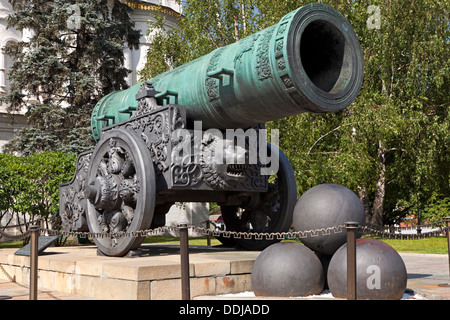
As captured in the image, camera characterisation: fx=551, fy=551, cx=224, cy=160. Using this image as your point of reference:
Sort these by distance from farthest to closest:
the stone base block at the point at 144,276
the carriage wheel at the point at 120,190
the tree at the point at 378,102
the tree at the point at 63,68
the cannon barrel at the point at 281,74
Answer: the tree at the point at 63,68
the tree at the point at 378,102
the carriage wheel at the point at 120,190
the stone base block at the point at 144,276
the cannon barrel at the point at 281,74

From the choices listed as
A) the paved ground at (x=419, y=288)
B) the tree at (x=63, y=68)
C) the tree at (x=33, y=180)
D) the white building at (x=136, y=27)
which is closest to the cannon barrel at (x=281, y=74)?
the paved ground at (x=419, y=288)

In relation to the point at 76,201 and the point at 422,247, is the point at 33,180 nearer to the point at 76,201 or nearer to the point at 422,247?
the point at 76,201

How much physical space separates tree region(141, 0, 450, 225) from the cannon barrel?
10.6 meters

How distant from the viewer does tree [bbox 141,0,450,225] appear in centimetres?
1673

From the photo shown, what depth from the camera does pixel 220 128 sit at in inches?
240

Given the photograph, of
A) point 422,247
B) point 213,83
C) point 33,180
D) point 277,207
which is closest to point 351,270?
point 213,83

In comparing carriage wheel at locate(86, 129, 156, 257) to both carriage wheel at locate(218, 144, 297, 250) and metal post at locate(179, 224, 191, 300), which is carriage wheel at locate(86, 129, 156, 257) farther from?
carriage wheel at locate(218, 144, 297, 250)

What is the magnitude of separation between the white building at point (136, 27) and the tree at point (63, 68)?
458cm

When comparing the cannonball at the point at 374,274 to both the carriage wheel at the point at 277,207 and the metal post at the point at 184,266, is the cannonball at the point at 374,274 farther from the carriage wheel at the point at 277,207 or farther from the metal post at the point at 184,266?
the carriage wheel at the point at 277,207

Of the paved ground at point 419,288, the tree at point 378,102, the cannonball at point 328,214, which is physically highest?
the tree at point 378,102

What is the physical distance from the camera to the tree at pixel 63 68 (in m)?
18.0

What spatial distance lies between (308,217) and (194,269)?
1.20m

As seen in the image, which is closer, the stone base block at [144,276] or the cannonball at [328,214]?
the stone base block at [144,276]

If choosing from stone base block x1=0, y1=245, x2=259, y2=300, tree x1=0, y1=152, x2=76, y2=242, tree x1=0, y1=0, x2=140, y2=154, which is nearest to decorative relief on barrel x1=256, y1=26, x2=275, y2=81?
stone base block x1=0, y1=245, x2=259, y2=300
